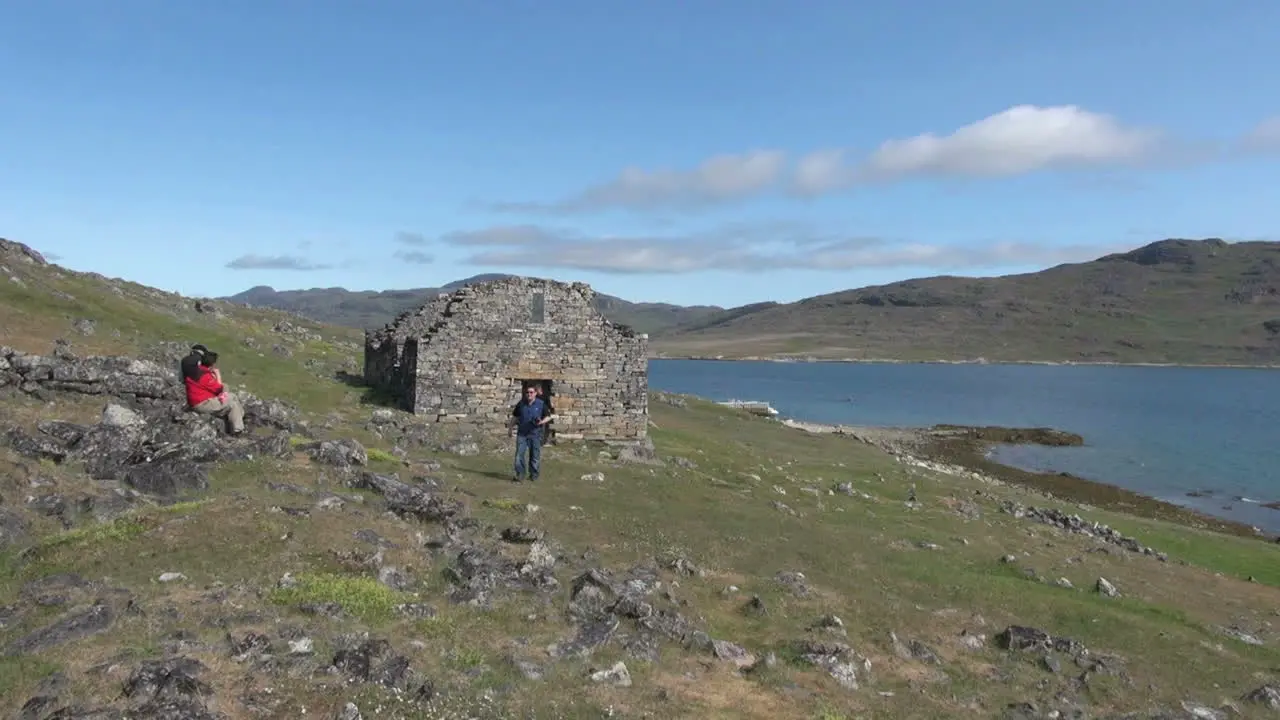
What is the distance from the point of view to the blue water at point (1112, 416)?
6462 cm

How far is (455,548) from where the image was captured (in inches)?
576

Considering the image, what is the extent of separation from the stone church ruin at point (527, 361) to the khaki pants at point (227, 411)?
39.7ft

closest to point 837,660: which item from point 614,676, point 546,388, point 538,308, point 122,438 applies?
point 614,676

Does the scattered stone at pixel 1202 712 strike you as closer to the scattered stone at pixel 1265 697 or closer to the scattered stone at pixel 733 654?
the scattered stone at pixel 1265 697

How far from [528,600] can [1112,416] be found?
120212 millimetres

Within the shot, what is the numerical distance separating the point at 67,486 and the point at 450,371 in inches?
677

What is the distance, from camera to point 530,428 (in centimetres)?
2231

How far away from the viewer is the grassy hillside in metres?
9.28

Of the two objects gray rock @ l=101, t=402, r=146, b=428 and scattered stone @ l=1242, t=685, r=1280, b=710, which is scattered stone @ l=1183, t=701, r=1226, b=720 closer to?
scattered stone @ l=1242, t=685, r=1280, b=710

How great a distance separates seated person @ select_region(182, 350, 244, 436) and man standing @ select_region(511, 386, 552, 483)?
22.2ft

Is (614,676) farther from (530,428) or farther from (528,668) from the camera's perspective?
(530,428)

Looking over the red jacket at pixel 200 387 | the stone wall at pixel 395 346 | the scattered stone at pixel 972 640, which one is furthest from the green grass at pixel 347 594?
the stone wall at pixel 395 346

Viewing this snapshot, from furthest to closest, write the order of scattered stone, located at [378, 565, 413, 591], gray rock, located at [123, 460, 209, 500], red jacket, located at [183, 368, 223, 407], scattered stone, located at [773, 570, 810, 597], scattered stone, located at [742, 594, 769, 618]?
1. red jacket, located at [183, 368, 223, 407]
2. scattered stone, located at [773, 570, 810, 597]
3. gray rock, located at [123, 460, 209, 500]
4. scattered stone, located at [742, 594, 769, 618]
5. scattered stone, located at [378, 565, 413, 591]

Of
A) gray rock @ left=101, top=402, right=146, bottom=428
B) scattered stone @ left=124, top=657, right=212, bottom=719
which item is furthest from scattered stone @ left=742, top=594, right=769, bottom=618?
gray rock @ left=101, top=402, right=146, bottom=428
